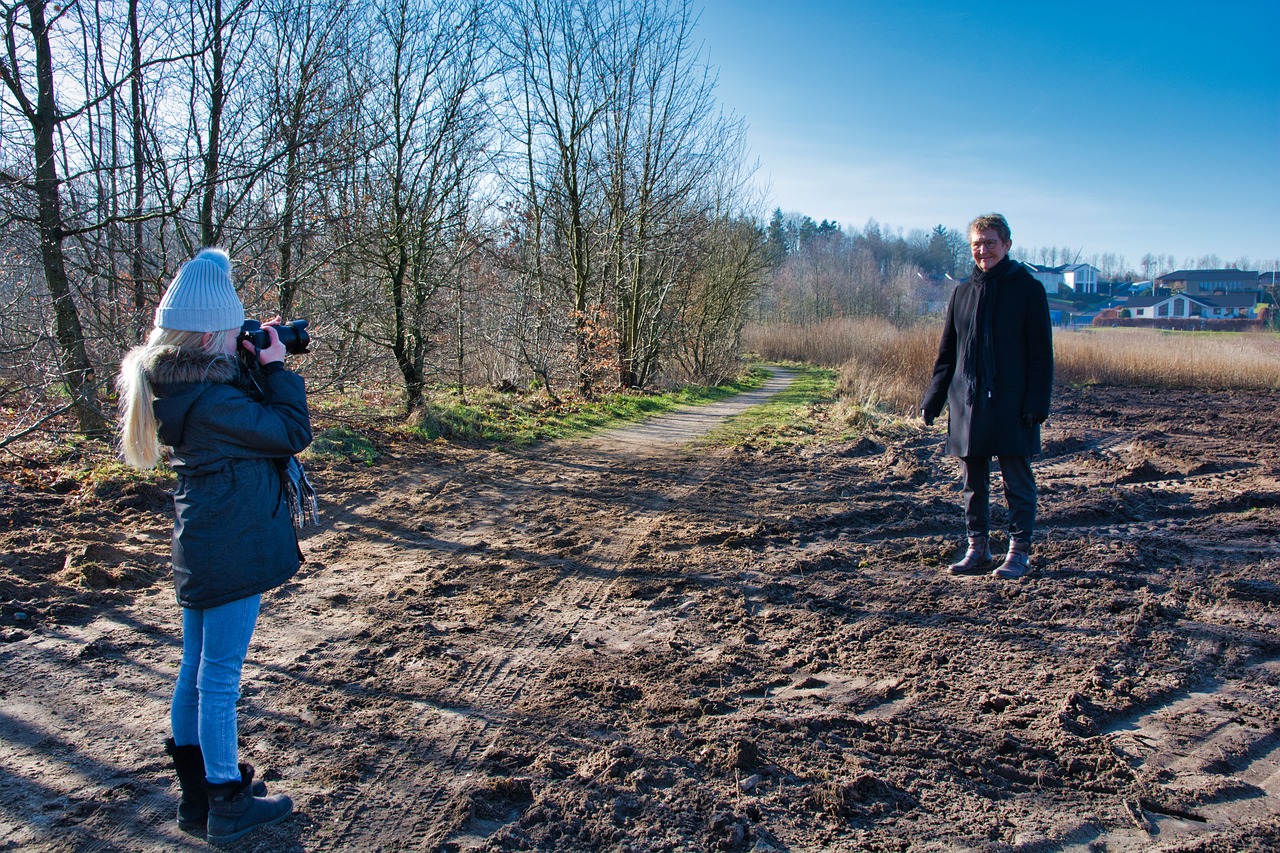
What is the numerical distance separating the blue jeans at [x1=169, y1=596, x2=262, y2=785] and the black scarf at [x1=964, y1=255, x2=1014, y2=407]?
427 centimetres

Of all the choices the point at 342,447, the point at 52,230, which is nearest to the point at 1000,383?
the point at 342,447

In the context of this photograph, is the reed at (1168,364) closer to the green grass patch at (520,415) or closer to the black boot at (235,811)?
the green grass patch at (520,415)

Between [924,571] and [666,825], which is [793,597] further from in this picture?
[666,825]

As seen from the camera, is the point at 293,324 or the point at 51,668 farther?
the point at 51,668

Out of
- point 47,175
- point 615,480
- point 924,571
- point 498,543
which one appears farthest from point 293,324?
point 47,175

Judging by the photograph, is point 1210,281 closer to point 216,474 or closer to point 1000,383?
point 1000,383

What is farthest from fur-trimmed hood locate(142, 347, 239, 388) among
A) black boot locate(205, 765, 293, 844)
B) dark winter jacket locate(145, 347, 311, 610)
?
black boot locate(205, 765, 293, 844)

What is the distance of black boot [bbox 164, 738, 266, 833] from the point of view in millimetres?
2455

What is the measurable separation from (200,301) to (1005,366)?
446 centimetres

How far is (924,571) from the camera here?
5.11 metres

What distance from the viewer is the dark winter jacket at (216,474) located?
2.39 metres

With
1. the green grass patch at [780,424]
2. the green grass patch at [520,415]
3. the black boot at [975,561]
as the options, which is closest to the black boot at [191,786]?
the black boot at [975,561]

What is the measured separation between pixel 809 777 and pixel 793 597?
6.18ft

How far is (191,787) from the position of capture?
248 cm
